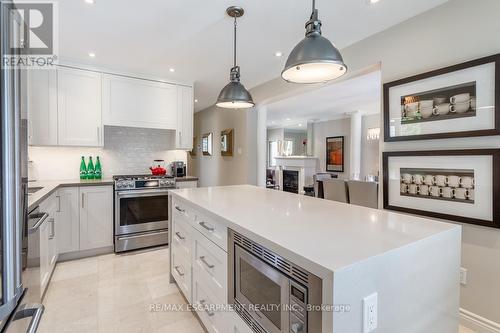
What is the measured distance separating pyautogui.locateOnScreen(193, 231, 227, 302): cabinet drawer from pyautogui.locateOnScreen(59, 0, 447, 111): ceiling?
186cm

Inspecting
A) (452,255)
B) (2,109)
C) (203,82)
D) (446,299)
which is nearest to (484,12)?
(452,255)

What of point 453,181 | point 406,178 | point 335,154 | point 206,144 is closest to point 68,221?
point 206,144

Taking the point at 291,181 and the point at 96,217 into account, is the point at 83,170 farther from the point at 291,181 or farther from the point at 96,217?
the point at 291,181

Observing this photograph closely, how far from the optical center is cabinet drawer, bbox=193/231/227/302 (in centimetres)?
143

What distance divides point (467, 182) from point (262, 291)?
1.76 m

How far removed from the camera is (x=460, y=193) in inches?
74.5

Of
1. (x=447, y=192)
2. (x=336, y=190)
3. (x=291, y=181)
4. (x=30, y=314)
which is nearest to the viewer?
(x=30, y=314)

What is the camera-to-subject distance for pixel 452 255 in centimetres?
117

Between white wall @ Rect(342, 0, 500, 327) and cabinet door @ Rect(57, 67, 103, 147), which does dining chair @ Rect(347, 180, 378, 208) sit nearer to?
white wall @ Rect(342, 0, 500, 327)

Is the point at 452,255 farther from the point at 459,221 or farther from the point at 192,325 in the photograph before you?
the point at 192,325

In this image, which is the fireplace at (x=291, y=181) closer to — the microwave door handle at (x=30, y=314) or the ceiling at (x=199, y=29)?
the ceiling at (x=199, y=29)

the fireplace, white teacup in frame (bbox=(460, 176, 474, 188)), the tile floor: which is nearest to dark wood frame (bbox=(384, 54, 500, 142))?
white teacup in frame (bbox=(460, 176, 474, 188))

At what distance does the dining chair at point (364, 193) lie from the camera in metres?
3.66

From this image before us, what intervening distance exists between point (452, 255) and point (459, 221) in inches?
38.5
